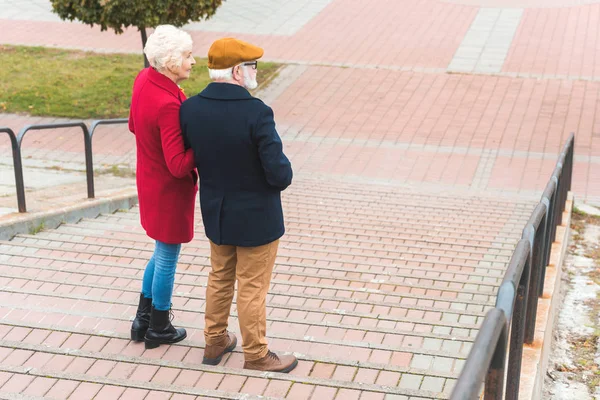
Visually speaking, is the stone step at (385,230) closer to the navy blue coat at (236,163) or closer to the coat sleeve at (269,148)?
the navy blue coat at (236,163)

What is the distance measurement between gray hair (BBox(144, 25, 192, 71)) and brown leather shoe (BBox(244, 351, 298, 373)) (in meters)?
1.40

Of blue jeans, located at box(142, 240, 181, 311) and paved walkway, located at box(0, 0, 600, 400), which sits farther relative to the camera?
blue jeans, located at box(142, 240, 181, 311)

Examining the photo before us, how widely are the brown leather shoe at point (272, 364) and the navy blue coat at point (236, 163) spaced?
0.57m

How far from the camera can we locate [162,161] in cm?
385

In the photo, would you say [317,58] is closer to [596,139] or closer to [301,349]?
[596,139]

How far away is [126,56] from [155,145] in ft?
42.3

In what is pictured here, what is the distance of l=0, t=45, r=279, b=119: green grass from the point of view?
13.2 meters

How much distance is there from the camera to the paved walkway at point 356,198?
3.91m

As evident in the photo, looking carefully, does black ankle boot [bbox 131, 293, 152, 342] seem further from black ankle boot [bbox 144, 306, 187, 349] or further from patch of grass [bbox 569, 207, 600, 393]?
patch of grass [bbox 569, 207, 600, 393]

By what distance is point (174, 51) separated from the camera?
3.74 metres

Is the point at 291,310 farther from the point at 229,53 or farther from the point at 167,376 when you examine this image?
the point at 229,53

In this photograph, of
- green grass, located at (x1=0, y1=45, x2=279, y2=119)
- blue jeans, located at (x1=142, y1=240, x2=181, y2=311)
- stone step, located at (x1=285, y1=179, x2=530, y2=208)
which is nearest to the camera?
blue jeans, located at (x1=142, y1=240, x2=181, y2=311)

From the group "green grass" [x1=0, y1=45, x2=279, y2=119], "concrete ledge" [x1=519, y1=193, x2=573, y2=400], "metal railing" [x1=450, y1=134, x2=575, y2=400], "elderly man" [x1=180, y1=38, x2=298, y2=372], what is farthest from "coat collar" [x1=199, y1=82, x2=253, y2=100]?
"green grass" [x1=0, y1=45, x2=279, y2=119]

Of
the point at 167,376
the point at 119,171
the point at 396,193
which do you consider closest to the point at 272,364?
the point at 167,376
